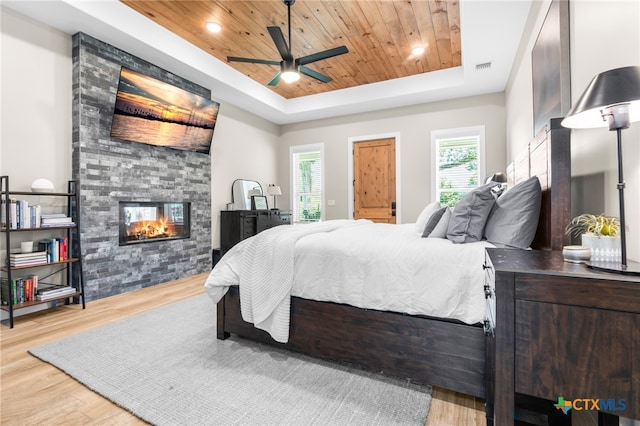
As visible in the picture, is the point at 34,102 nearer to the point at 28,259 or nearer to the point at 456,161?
the point at 28,259

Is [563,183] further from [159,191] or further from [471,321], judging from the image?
[159,191]

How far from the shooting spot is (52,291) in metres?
2.98

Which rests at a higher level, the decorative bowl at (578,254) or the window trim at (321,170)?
the window trim at (321,170)

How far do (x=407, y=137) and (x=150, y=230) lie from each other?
4487mm

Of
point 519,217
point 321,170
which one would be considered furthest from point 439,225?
point 321,170

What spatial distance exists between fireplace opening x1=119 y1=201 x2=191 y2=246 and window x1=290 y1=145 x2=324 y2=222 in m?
2.60

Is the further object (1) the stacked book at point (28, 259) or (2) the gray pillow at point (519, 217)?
(1) the stacked book at point (28, 259)

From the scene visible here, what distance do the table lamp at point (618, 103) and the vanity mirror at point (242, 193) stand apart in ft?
16.7

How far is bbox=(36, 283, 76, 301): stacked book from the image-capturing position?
2.91 metres

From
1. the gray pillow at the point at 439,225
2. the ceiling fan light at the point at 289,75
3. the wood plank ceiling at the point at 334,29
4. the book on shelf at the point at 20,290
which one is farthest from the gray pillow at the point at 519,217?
the book on shelf at the point at 20,290

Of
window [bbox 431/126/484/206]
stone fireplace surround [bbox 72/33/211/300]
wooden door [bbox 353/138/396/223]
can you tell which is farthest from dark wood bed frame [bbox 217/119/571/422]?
wooden door [bbox 353/138/396/223]

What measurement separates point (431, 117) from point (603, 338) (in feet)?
16.6

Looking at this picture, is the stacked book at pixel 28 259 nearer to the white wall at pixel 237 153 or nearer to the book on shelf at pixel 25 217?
the book on shelf at pixel 25 217

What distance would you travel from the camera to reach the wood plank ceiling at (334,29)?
10.7 feet
